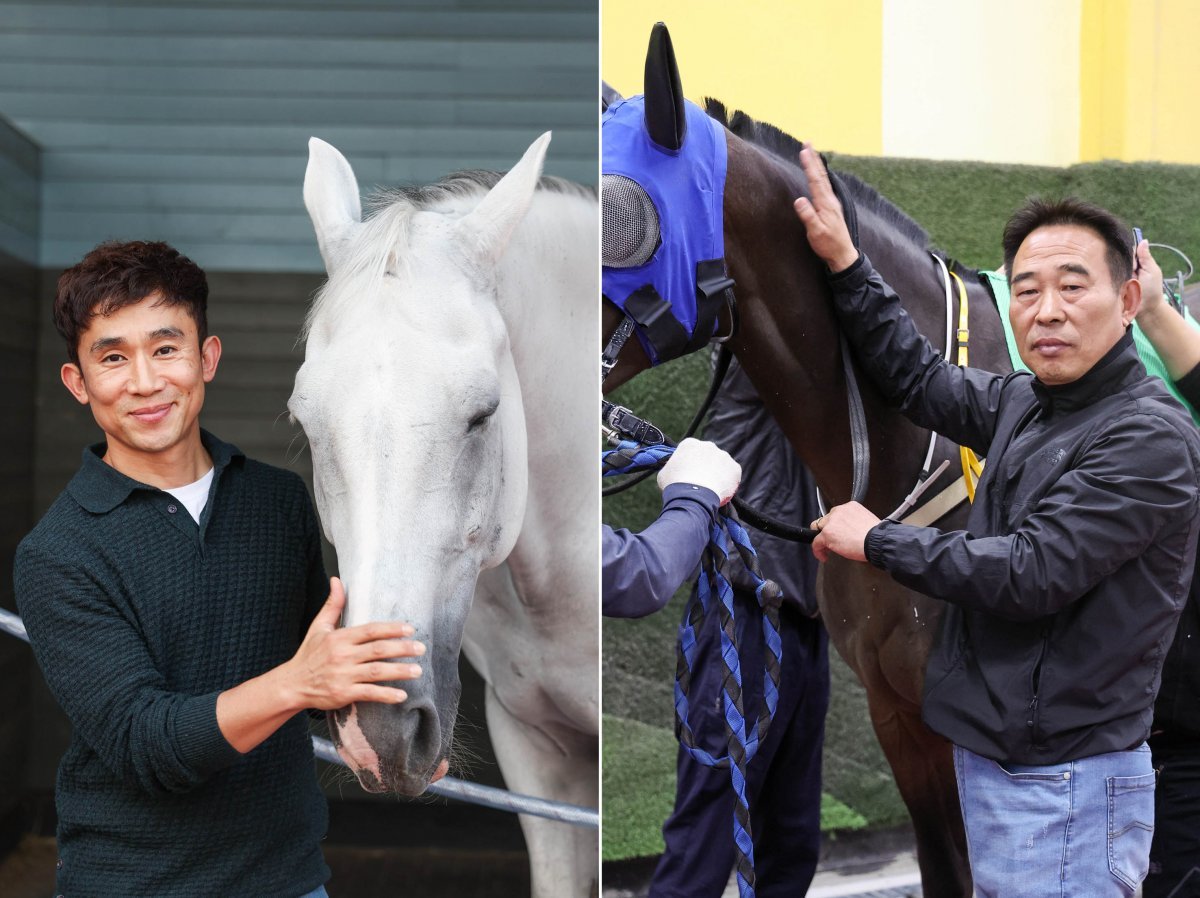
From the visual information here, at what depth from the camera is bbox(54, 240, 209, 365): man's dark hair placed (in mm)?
1431

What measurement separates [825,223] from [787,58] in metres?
0.50

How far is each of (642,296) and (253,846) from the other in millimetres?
1017

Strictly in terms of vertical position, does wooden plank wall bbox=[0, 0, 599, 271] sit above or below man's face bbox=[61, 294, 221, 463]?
above

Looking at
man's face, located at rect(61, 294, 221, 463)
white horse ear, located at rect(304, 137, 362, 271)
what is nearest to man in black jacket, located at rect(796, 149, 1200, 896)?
white horse ear, located at rect(304, 137, 362, 271)

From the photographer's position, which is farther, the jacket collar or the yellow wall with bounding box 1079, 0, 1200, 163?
the yellow wall with bounding box 1079, 0, 1200, 163

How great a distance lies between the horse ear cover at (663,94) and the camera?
1.70 meters

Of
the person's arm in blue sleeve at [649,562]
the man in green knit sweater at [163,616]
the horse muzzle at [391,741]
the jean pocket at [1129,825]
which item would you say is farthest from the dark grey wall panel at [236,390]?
the jean pocket at [1129,825]

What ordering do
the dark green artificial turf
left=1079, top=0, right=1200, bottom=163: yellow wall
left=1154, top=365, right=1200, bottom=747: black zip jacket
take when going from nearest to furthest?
left=1154, top=365, right=1200, bottom=747: black zip jacket, left=1079, top=0, right=1200, bottom=163: yellow wall, the dark green artificial turf

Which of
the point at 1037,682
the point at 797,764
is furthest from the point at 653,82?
the point at 797,764

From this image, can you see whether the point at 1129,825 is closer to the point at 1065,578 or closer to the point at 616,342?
the point at 1065,578

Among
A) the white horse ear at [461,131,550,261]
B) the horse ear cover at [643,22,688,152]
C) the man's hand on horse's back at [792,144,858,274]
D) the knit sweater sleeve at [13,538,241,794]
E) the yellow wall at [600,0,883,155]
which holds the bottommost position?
the knit sweater sleeve at [13,538,241,794]

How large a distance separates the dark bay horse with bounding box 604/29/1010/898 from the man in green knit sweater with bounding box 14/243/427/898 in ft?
2.24

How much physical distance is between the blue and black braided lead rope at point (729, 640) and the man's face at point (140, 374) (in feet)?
2.03

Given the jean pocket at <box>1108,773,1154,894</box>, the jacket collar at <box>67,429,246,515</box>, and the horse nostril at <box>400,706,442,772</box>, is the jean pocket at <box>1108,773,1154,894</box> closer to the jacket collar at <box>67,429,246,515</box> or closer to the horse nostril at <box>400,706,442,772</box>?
the horse nostril at <box>400,706,442,772</box>
